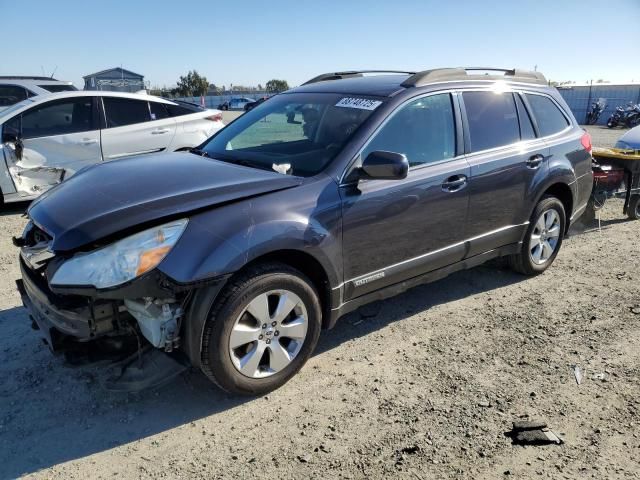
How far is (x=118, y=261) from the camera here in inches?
103

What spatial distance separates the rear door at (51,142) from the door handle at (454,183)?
17.9 ft

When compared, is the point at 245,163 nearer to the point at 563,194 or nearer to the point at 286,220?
the point at 286,220

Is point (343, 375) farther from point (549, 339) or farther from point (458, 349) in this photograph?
point (549, 339)

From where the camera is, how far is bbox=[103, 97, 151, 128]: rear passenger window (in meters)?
7.57

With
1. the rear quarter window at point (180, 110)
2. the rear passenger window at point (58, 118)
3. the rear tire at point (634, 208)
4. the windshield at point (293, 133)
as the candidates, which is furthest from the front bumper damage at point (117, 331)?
the rear tire at point (634, 208)

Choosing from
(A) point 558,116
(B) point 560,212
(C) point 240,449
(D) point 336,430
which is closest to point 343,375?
(D) point 336,430

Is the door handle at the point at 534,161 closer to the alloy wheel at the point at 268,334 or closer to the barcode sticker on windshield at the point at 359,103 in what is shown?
the barcode sticker on windshield at the point at 359,103

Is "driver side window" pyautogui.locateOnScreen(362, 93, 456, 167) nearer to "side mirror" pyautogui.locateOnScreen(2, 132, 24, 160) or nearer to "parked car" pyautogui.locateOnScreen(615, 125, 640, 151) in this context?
"side mirror" pyautogui.locateOnScreen(2, 132, 24, 160)

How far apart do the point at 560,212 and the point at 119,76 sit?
39.4 metres

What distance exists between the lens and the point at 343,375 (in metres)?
3.40

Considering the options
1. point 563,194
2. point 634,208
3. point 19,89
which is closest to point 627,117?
point 634,208

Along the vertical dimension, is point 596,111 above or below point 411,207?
above

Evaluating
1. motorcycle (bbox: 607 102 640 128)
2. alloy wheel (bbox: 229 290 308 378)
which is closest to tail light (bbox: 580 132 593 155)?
alloy wheel (bbox: 229 290 308 378)

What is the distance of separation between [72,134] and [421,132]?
551 centimetres
